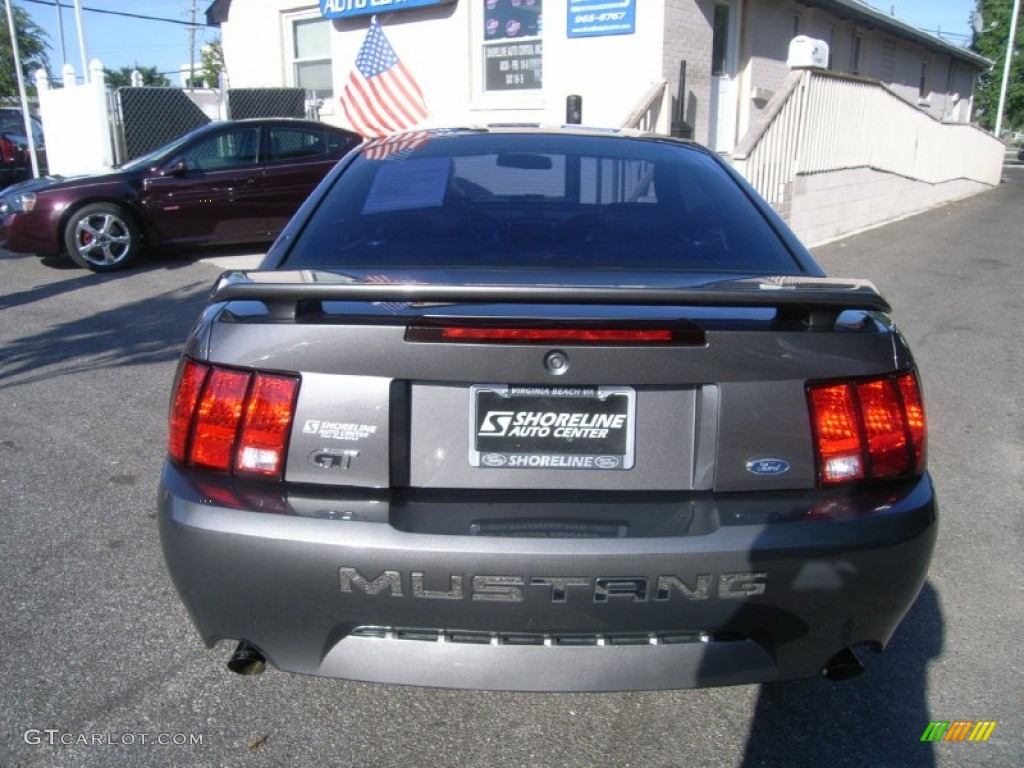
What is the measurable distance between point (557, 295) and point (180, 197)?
344 inches

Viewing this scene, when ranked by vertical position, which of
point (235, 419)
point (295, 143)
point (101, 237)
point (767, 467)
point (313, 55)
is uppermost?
point (313, 55)

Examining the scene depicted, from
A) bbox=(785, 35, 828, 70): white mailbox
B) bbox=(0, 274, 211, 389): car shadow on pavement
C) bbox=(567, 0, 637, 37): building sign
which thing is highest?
bbox=(567, 0, 637, 37): building sign

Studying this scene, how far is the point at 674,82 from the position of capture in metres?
11.5

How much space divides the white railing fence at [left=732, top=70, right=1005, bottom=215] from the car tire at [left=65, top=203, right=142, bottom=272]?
6534mm

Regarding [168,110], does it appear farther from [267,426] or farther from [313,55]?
[267,426]

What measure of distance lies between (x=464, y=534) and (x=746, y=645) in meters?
0.73

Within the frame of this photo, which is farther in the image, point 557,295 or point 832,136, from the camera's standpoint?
point 832,136

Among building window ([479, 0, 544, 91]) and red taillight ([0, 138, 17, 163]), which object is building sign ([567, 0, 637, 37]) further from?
red taillight ([0, 138, 17, 163])

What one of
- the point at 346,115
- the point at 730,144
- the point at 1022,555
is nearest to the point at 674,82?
the point at 730,144

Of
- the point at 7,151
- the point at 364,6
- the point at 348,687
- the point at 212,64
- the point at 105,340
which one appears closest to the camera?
the point at 348,687

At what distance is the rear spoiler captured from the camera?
2020 millimetres

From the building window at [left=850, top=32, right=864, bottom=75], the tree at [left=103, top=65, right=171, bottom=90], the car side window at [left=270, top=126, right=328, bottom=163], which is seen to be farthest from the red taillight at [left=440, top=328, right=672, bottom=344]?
the tree at [left=103, top=65, right=171, bottom=90]

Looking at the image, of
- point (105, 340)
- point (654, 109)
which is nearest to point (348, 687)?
point (105, 340)

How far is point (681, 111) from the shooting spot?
11453mm
